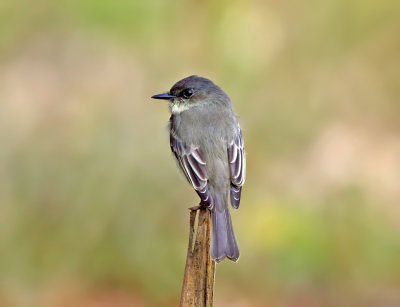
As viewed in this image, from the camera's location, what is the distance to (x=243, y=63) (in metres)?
7.81

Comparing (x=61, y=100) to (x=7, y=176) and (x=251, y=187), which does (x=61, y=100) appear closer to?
(x=7, y=176)

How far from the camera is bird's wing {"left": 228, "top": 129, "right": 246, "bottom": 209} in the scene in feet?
18.0

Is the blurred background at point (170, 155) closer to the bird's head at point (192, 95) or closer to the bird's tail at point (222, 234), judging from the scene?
the bird's head at point (192, 95)

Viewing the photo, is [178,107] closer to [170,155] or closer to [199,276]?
[170,155]

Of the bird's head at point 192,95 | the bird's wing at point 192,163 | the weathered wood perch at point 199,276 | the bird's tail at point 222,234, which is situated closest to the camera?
the weathered wood perch at point 199,276

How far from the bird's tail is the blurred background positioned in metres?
1.58

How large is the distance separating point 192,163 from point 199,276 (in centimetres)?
189

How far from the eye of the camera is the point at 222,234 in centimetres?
504

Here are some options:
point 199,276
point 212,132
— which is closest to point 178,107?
point 212,132

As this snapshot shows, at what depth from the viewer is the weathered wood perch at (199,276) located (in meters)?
3.74

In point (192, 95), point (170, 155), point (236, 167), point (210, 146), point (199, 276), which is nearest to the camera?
point (199, 276)

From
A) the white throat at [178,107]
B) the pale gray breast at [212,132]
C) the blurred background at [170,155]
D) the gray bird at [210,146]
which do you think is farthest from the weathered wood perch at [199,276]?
the blurred background at [170,155]

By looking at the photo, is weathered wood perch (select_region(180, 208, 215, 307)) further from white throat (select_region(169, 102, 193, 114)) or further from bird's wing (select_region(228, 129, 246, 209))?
A: white throat (select_region(169, 102, 193, 114))

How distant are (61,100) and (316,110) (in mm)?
2712
